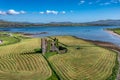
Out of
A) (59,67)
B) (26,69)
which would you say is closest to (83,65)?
(59,67)

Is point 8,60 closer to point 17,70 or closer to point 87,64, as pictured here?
point 17,70

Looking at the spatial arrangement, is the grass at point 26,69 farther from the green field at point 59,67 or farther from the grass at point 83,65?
the grass at point 83,65

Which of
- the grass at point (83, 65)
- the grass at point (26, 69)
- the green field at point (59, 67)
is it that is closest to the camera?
the grass at point (26, 69)

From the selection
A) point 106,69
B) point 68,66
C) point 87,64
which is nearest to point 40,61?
point 68,66

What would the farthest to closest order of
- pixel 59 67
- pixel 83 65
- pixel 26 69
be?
pixel 83 65, pixel 59 67, pixel 26 69

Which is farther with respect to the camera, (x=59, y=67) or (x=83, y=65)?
(x=83, y=65)

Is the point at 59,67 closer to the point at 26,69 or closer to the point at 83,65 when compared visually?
the point at 83,65

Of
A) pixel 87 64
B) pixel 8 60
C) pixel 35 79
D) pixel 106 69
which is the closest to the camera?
pixel 35 79

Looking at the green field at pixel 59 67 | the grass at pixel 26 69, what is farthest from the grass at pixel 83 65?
the grass at pixel 26 69

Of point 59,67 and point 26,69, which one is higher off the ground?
point 26,69

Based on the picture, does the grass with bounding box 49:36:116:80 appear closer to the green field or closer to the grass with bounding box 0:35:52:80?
the green field

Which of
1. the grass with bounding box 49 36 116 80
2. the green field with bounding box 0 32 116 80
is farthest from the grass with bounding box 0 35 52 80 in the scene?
the grass with bounding box 49 36 116 80
